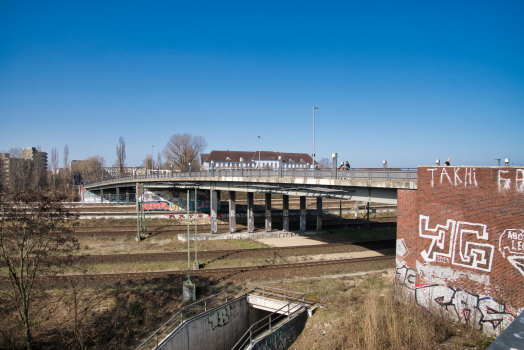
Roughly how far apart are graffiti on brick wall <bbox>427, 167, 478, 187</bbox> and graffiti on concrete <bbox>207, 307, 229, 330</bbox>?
12595mm

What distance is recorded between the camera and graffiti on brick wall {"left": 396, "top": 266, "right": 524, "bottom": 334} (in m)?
12.8

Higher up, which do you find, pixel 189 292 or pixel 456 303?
pixel 456 303

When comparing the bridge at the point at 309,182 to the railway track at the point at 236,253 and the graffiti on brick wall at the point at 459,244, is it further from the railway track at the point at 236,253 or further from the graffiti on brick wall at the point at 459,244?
the railway track at the point at 236,253

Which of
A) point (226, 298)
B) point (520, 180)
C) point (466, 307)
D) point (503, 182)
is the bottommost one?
point (226, 298)

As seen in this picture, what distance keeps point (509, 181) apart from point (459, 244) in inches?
135

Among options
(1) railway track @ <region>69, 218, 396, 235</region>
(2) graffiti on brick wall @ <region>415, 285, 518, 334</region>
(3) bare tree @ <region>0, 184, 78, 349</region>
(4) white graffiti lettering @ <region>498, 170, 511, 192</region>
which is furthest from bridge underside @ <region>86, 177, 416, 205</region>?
(3) bare tree @ <region>0, 184, 78, 349</region>

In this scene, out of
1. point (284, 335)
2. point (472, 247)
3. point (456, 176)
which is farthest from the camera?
point (284, 335)

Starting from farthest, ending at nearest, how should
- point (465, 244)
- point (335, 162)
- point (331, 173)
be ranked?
point (331, 173)
point (335, 162)
point (465, 244)

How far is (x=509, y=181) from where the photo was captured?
12773 millimetres

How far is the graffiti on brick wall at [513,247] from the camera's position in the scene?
12391 mm

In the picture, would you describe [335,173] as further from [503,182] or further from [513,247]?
[513,247]

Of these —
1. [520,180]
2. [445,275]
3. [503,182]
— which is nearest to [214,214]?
[445,275]

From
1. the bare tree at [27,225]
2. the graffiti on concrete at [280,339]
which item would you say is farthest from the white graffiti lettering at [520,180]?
the bare tree at [27,225]

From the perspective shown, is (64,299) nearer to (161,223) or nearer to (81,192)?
(161,223)
